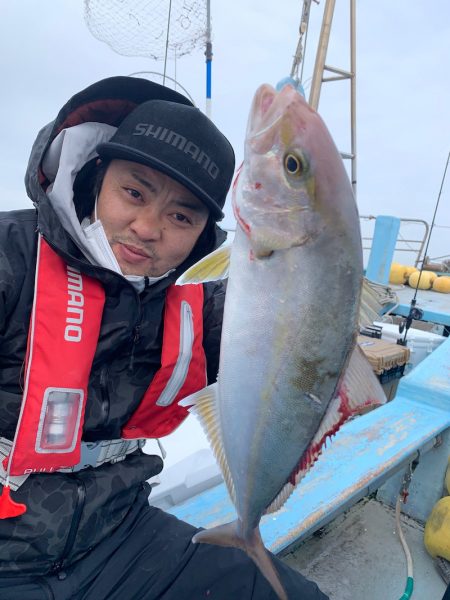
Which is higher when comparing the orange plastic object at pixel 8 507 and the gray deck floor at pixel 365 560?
the orange plastic object at pixel 8 507

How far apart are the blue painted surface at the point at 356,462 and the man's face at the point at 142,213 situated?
5.30ft

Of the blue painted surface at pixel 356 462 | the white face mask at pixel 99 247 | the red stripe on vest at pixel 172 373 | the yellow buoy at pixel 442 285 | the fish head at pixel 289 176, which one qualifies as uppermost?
the fish head at pixel 289 176

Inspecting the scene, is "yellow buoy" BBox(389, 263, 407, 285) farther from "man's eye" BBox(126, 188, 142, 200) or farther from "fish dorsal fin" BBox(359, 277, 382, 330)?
"fish dorsal fin" BBox(359, 277, 382, 330)

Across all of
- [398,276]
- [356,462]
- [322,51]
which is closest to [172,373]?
[356,462]

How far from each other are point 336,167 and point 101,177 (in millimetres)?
1237

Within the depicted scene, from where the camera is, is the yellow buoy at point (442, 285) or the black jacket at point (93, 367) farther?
the yellow buoy at point (442, 285)

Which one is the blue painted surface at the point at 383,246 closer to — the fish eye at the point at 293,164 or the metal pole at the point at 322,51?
the metal pole at the point at 322,51

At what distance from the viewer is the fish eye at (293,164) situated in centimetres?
133

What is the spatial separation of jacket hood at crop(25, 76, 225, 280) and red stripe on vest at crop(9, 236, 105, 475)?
0.37ft

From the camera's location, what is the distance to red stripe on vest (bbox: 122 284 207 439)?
7.16 ft

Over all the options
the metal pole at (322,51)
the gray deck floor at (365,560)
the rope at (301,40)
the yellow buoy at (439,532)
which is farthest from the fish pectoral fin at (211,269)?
the metal pole at (322,51)

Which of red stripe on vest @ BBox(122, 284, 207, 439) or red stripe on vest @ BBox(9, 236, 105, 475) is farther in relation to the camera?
red stripe on vest @ BBox(122, 284, 207, 439)

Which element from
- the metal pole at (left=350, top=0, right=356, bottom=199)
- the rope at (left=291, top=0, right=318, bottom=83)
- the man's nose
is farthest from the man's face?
the metal pole at (left=350, top=0, right=356, bottom=199)

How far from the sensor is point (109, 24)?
15.3 ft
